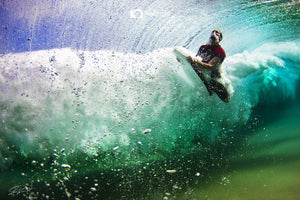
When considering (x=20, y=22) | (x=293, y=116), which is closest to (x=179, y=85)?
(x=20, y=22)

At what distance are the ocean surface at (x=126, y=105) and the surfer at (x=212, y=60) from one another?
340 millimetres

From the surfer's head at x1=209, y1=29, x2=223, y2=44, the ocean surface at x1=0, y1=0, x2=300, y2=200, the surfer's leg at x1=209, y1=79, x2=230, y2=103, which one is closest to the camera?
the surfer's head at x1=209, y1=29, x2=223, y2=44

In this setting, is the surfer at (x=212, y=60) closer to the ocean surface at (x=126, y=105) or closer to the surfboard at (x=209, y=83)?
the surfboard at (x=209, y=83)

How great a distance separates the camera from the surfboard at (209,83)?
15.4 feet

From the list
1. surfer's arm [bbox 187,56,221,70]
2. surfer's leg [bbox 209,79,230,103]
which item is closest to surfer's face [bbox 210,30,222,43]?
surfer's arm [bbox 187,56,221,70]

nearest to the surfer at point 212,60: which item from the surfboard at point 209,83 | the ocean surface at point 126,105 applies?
the surfboard at point 209,83

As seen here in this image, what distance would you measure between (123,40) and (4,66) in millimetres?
3495

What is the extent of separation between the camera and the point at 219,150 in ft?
23.4

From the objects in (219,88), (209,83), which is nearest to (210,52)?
(209,83)

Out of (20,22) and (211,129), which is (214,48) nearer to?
(211,129)

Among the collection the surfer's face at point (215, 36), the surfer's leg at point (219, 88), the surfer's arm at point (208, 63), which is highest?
the surfer's face at point (215, 36)

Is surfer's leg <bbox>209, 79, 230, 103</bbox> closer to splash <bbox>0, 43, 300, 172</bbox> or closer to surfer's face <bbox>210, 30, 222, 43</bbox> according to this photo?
splash <bbox>0, 43, 300, 172</bbox>

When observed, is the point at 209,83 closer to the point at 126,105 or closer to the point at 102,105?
the point at 126,105

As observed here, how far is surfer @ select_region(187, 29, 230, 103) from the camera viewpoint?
13.4ft
